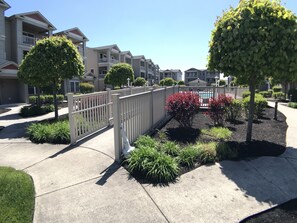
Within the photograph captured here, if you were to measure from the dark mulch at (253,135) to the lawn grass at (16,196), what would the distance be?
424 cm

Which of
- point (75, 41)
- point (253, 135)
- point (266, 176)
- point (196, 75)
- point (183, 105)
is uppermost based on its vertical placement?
point (75, 41)

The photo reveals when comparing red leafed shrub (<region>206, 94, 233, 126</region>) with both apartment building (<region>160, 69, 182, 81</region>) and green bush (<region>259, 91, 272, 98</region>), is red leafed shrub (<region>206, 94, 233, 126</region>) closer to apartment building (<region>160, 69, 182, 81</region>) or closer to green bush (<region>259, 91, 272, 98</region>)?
green bush (<region>259, 91, 272, 98</region>)

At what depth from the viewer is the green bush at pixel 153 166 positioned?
4547 mm

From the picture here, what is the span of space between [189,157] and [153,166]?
1.08m

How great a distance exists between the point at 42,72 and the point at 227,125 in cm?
836

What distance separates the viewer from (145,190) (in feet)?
13.7

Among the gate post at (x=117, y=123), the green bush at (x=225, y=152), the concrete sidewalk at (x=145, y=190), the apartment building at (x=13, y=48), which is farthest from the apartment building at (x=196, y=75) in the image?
the gate post at (x=117, y=123)

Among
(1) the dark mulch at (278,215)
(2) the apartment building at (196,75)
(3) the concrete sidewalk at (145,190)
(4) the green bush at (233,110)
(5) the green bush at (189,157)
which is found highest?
(2) the apartment building at (196,75)

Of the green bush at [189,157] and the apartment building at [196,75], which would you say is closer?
the green bush at [189,157]

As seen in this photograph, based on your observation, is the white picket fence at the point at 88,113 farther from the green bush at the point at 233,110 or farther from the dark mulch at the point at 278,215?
the green bush at the point at 233,110

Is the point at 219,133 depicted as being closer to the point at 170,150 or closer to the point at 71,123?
the point at 170,150

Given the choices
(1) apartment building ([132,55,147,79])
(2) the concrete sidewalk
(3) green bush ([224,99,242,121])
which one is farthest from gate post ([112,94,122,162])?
(1) apartment building ([132,55,147,79])

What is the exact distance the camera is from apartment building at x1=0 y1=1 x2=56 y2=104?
21172 millimetres

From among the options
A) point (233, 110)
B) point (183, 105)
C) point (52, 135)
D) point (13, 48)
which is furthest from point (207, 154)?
point (13, 48)
